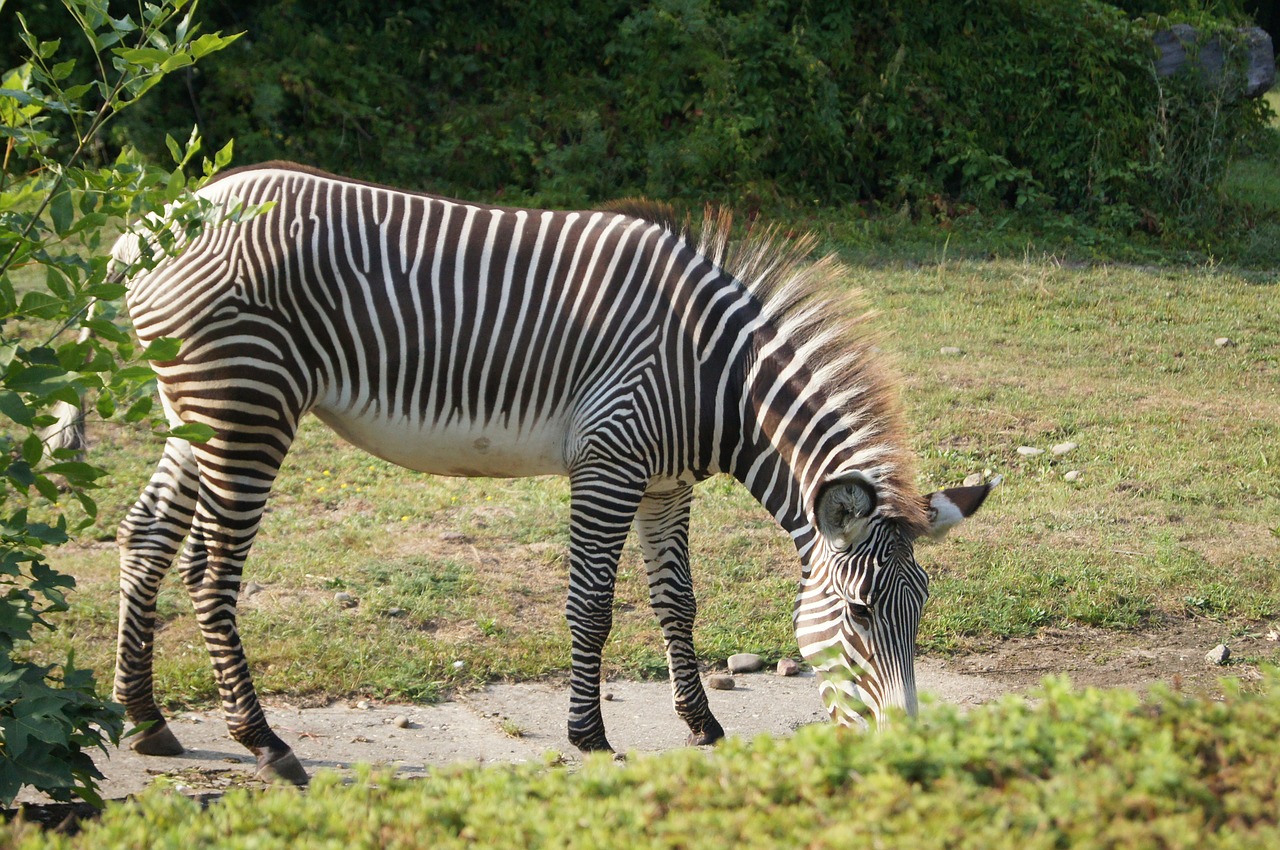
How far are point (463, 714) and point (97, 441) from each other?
4.34 m

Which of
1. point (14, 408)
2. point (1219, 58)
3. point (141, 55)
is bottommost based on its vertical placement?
point (14, 408)

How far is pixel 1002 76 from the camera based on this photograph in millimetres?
14289

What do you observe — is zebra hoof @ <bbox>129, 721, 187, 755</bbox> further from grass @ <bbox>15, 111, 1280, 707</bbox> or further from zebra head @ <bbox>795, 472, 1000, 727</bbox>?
zebra head @ <bbox>795, 472, 1000, 727</bbox>

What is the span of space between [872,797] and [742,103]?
39.8ft

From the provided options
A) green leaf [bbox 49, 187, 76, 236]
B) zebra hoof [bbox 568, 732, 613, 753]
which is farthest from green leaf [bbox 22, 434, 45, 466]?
zebra hoof [bbox 568, 732, 613, 753]

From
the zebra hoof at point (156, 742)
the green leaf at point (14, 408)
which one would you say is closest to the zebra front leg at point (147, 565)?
the zebra hoof at point (156, 742)

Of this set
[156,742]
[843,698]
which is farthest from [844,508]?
[156,742]

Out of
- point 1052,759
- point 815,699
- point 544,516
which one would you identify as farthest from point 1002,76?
point 1052,759

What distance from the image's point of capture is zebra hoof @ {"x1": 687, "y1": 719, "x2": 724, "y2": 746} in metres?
5.38

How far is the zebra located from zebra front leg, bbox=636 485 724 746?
0.02 m

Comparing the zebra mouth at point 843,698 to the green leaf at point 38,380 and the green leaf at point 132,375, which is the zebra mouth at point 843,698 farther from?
the green leaf at point 38,380

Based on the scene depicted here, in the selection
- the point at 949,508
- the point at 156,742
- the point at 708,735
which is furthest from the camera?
the point at 708,735

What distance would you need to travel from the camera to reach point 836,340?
5.01 m

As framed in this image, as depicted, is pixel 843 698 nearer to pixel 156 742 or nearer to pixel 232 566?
pixel 232 566
